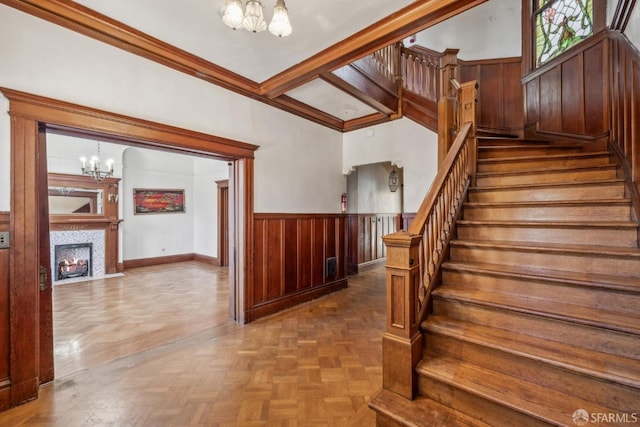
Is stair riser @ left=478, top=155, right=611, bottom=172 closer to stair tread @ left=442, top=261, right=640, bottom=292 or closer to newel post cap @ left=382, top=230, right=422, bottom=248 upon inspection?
stair tread @ left=442, top=261, right=640, bottom=292

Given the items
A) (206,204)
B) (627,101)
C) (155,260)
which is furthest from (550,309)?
(155,260)

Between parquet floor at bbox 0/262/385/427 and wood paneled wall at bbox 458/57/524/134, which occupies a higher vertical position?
wood paneled wall at bbox 458/57/524/134

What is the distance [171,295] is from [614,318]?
16.9ft

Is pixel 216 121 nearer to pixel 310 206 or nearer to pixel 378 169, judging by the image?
pixel 310 206

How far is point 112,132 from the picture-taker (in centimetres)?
238

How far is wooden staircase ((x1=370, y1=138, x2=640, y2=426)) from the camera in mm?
1407

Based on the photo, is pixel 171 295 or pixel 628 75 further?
pixel 171 295

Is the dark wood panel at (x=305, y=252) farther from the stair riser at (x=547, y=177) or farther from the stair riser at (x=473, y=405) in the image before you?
the stair riser at (x=473, y=405)

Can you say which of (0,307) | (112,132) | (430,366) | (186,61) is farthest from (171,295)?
(430,366)

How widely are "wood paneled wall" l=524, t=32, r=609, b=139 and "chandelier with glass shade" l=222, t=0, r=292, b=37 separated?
3617 mm

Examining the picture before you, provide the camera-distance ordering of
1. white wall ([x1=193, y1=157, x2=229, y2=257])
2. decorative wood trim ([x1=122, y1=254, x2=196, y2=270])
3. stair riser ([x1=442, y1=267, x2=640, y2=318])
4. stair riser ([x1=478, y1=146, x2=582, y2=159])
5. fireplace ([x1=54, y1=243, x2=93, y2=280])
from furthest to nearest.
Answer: white wall ([x1=193, y1=157, x2=229, y2=257]) < decorative wood trim ([x1=122, y1=254, x2=196, y2=270]) < fireplace ([x1=54, y1=243, x2=93, y2=280]) < stair riser ([x1=478, y1=146, x2=582, y2=159]) < stair riser ([x1=442, y1=267, x2=640, y2=318])

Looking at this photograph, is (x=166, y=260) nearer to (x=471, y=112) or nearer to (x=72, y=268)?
(x=72, y=268)

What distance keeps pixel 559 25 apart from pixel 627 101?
7.85 ft

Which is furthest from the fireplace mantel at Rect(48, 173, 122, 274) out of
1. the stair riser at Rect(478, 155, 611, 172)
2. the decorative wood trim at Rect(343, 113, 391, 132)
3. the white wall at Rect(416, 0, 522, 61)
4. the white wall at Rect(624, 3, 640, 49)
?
the white wall at Rect(624, 3, 640, 49)
